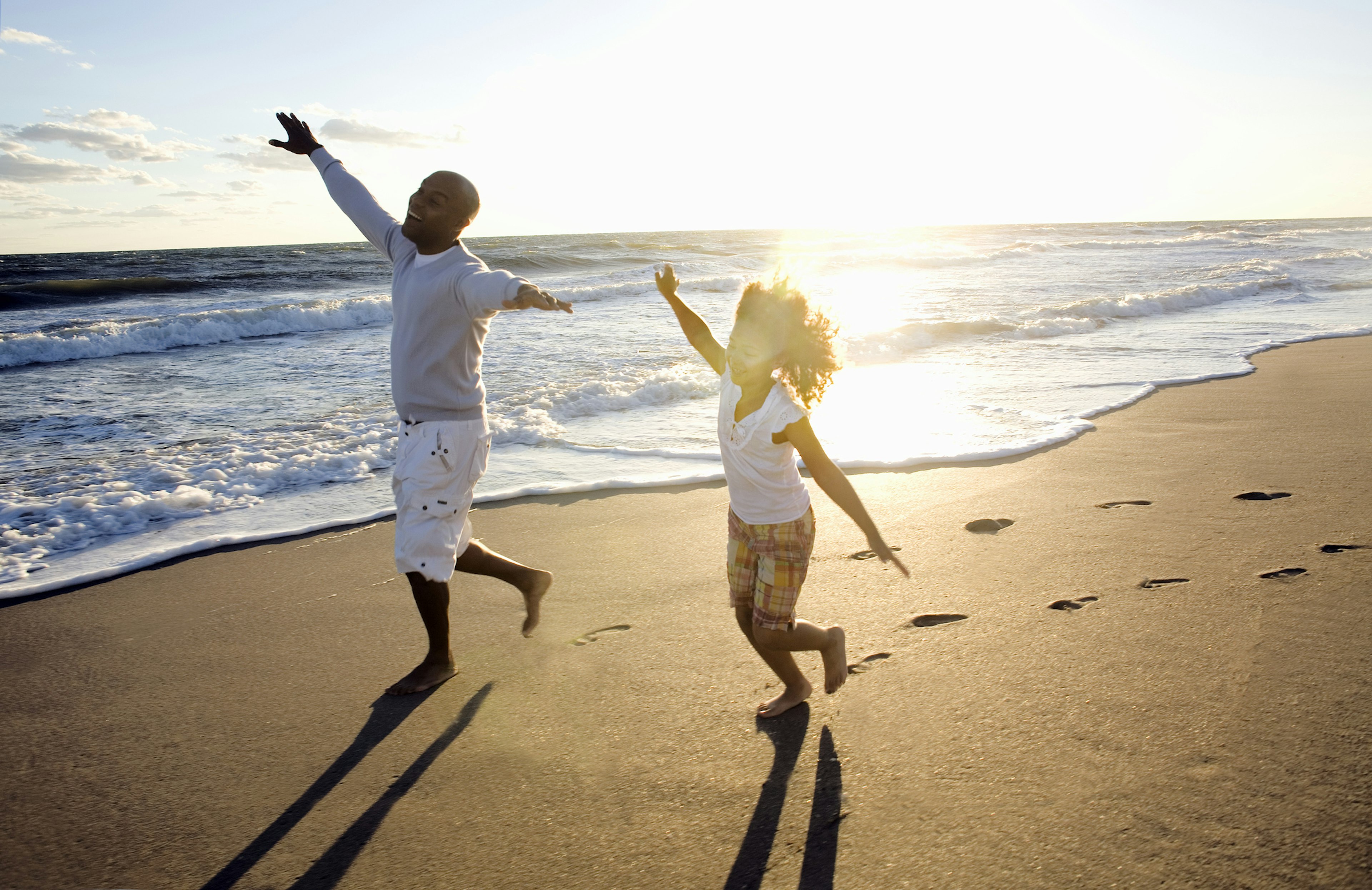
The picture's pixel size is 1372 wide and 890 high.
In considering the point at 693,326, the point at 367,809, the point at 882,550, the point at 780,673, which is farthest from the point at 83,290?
the point at 882,550

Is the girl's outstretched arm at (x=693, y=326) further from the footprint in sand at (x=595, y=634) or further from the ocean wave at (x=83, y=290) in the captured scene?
the ocean wave at (x=83, y=290)

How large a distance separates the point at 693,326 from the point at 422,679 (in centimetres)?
153

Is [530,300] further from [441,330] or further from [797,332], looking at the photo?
[797,332]

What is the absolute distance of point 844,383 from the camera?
8445 mm

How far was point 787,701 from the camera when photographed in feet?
8.41

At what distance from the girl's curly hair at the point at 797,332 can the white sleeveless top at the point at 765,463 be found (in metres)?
0.06

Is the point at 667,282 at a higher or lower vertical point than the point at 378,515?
higher

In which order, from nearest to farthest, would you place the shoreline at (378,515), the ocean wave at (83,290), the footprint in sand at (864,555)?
the footprint in sand at (864,555) < the shoreline at (378,515) < the ocean wave at (83,290)

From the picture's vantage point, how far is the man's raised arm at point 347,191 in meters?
3.04

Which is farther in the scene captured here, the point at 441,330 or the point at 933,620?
the point at 933,620

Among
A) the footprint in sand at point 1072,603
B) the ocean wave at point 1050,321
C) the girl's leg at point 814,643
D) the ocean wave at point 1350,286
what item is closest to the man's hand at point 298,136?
the girl's leg at point 814,643

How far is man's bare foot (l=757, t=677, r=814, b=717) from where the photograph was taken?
255cm

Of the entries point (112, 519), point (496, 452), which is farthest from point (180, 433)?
point (496, 452)

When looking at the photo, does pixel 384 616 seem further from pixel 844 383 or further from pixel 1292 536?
pixel 844 383
